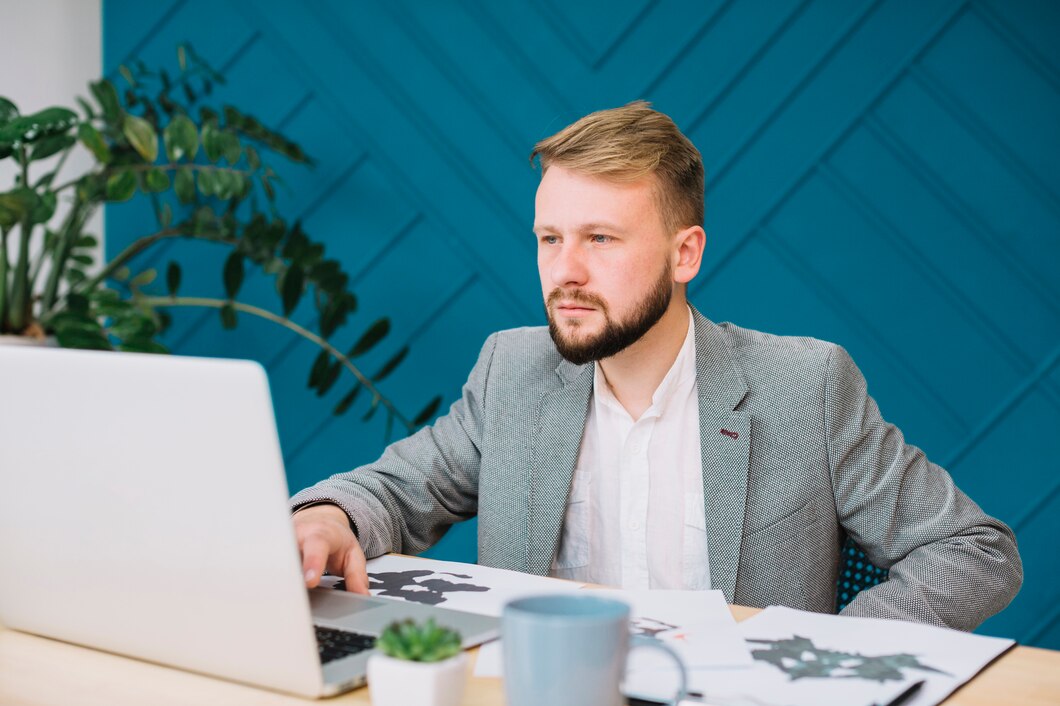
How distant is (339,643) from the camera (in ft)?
3.34

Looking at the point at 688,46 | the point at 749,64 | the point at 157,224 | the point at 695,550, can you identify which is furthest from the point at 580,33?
the point at 695,550

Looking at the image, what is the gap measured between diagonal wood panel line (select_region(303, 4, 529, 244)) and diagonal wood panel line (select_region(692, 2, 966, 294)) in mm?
584

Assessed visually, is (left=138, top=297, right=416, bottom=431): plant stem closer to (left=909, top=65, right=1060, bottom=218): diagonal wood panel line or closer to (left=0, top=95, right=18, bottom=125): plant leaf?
(left=0, top=95, right=18, bottom=125): plant leaf

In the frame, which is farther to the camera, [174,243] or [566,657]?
[174,243]

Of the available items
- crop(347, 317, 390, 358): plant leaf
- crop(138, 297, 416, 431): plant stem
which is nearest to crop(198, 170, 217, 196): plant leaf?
crop(138, 297, 416, 431): plant stem

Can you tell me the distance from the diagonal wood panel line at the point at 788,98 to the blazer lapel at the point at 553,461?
51.8 inches

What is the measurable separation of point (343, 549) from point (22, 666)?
40 centimetres

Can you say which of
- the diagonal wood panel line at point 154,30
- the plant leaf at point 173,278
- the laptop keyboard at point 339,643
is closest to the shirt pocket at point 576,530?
Result: the laptop keyboard at point 339,643

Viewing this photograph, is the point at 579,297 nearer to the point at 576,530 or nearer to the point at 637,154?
the point at 637,154

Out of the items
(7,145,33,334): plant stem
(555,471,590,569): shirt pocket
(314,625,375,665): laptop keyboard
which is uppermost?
(555,471,590,569): shirt pocket

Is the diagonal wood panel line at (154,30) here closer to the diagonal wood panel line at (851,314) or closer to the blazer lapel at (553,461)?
the diagonal wood panel line at (851,314)

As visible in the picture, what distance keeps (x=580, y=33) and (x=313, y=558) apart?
2154 millimetres

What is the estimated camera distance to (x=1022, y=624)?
8.86 ft

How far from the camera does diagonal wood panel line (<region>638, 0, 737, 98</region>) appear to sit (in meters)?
2.91
